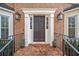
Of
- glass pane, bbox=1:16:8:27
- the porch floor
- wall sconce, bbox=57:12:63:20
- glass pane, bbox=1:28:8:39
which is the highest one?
wall sconce, bbox=57:12:63:20

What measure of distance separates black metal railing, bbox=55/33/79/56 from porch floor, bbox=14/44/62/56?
3.9 inches

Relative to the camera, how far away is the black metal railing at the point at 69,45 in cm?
489

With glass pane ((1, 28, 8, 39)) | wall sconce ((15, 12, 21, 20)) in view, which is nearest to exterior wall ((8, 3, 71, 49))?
wall sconce ((15, 12, 21, 20))

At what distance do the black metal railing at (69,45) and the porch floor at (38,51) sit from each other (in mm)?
100

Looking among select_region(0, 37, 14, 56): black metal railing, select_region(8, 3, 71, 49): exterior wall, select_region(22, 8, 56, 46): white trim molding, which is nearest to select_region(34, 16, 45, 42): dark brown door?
select_region(22, 8, 56, 46): white trim molding

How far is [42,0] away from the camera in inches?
193

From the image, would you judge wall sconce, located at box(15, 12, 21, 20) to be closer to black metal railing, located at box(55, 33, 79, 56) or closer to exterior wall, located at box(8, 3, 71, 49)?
exterior wall, located at box(8, 3, 71, 49)

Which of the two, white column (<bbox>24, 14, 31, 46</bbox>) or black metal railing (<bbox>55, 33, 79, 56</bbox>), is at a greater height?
white column (<bbox>24, 14, 31, 46</bbox>)

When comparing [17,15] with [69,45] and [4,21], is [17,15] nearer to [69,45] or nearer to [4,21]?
[4,21]

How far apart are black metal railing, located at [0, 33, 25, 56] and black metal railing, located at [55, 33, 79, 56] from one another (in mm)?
521

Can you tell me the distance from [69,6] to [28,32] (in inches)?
27.3

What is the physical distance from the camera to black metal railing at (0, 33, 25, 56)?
4.89 metres

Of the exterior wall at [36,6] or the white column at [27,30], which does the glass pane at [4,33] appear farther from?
the white column at [27,30]

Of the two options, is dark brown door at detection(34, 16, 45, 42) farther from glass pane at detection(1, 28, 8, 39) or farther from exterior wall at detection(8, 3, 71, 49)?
glass pane at detection(1, 28, 8, 39)
